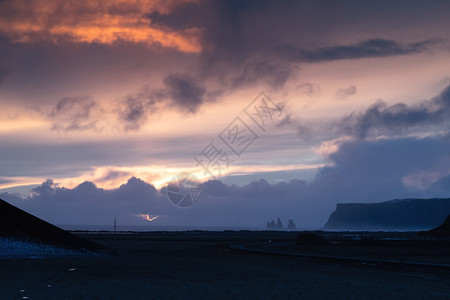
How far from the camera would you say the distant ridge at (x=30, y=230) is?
132ft

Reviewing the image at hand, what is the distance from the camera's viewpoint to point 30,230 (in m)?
42.1

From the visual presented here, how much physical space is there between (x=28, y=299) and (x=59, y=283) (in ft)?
18.5

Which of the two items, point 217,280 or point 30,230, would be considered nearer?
point 217,280

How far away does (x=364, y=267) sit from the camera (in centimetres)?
3859

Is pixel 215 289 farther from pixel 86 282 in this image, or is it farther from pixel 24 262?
pixel 24 262

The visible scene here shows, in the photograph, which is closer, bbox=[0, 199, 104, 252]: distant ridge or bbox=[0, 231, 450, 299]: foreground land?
bbox=[0, 231, 450, 299]: foreground land

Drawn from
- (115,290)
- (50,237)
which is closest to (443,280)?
(115,290)

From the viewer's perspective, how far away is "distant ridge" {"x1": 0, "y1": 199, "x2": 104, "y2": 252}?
40.4 meters

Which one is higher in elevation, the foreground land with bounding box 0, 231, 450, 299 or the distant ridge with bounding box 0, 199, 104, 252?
the distant ridge with bounding box 0, 199, 104, 252

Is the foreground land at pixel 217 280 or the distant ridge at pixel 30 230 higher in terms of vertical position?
Result: the distant ridge at pixel 30 230

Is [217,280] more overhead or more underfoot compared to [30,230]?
more underfoot

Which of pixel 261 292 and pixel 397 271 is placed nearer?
pixel 261 292

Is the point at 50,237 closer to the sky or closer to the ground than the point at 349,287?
closer to the sky

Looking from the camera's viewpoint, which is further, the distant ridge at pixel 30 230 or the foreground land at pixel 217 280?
the distant ridge at pixel 30 230
